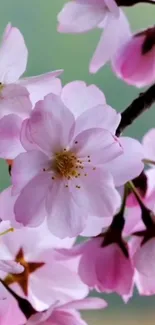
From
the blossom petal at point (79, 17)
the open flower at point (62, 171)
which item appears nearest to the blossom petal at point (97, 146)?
the open flower at point (62, 171)

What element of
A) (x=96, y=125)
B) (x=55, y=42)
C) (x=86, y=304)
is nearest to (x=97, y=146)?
(x=96, y=125)

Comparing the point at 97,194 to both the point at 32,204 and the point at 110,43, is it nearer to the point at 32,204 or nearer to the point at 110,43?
the point at 32,204

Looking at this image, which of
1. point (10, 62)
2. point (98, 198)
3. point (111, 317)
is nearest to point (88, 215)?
point (98, 198)

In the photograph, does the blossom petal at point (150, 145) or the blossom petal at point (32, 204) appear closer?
the blossom petal at point (32, 204)

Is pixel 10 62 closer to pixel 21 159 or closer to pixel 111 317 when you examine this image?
pixel 21 159

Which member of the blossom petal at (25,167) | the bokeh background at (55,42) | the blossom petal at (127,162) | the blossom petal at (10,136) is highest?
the blossom petal at (10,136)

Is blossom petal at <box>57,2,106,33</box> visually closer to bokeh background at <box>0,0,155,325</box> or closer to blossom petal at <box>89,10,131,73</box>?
blossom petal at <box>89,10,131,73</box>

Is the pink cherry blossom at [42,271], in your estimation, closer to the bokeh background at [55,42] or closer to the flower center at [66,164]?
the flower center at [66,164]
